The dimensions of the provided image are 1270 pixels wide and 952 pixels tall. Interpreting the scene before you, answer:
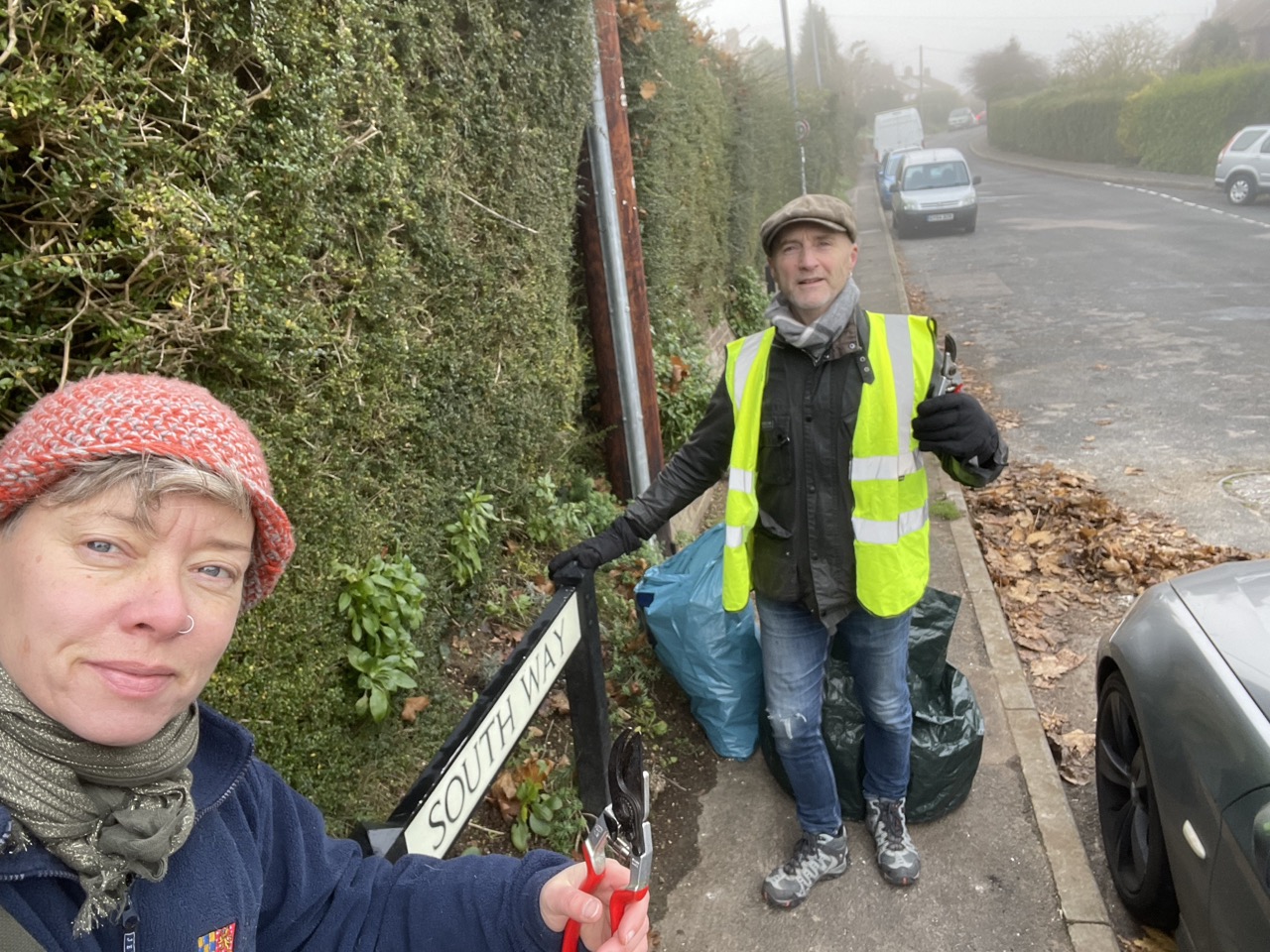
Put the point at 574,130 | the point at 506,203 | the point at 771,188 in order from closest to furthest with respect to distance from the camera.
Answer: the point at 506,203
the point at 574,130
the point at 771,188

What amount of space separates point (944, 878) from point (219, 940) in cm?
260

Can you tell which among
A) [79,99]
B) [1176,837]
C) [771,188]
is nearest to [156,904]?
[79,99]

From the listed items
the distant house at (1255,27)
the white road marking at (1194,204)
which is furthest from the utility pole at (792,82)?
the distant house at (1255,27)

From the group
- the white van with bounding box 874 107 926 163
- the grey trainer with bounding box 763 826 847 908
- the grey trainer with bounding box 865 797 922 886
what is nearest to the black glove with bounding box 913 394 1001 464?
the grey trainer with bounding box 865 797 922 886

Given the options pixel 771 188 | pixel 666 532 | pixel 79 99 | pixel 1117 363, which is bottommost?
pixel 1117 363

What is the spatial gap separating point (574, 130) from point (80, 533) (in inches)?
149

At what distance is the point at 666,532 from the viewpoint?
5.06 m

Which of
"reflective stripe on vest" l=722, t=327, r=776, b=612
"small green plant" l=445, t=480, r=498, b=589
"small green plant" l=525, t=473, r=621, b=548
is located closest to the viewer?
"reflective stripe on vest" l=722, t=327, r=776, b=612

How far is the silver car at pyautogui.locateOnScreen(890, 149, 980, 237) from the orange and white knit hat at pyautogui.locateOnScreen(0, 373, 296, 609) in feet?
66.2

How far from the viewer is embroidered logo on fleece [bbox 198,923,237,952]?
3.68 feet

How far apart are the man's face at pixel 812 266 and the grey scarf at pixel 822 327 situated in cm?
3

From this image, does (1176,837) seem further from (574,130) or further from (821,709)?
(574,130)

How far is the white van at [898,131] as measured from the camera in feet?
115

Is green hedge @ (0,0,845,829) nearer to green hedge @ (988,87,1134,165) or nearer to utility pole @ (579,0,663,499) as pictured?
utility pole @ (579,0,663,499)
